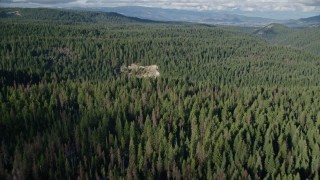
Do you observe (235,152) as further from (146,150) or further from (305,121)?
(305,121)

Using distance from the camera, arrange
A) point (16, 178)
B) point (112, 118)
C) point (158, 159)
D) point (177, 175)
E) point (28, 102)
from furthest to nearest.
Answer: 1. point (28, 102)
2. point (112, 118)
3. point (158, 159)
4. point (177, 175)
5. point (16, 178)

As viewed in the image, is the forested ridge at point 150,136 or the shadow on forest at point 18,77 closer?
the forested ridge at point 150,136

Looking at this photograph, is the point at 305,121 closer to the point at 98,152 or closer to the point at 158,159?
the point at 158,159

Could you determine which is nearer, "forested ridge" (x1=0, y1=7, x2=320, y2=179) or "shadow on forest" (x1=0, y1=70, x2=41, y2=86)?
"forested ridge" (x1=0, y1=7, x2=320, y2=179)

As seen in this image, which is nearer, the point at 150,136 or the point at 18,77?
the point at 150,136

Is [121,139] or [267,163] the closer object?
[267,163]

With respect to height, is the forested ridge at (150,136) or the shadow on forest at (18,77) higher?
the shadow on forest at (18,77)

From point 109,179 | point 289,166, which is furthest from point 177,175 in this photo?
point 289,166

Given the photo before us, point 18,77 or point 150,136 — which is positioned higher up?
point 18,77

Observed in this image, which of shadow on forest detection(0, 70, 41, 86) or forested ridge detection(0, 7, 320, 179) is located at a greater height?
shadow on forest detection(0, 70, 41, 86)

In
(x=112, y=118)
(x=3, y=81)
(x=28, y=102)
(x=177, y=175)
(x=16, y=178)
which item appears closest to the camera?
(x=16, y=178)
